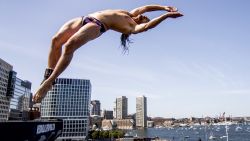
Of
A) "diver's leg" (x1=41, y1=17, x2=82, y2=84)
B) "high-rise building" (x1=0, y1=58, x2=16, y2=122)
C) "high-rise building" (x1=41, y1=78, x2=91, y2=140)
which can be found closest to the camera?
"diver's leg" (x1=41, y1=17, x2=82, y2=84)

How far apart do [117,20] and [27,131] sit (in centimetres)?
312

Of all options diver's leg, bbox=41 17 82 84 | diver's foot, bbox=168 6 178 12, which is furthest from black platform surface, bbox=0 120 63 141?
diver's foot, bbox=168 6 178 12

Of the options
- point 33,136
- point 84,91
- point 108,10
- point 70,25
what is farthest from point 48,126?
point 84,91

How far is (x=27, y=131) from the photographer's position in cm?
380

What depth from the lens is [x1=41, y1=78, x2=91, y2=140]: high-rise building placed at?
190125 millimetres

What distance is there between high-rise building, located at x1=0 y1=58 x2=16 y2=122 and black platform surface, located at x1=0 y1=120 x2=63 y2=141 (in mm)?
172747

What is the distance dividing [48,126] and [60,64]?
130cm

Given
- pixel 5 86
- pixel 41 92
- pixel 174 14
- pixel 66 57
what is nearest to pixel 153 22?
pixel 174 14

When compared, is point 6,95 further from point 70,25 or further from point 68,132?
point 70,25

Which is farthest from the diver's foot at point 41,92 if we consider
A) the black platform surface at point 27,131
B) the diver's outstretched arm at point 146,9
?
the diver's outstretched arm at point 146,9

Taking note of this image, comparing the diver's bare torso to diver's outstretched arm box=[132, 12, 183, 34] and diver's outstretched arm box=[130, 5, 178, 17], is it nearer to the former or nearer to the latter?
diver's outstretched arm box=[132, 12, 183, 34]

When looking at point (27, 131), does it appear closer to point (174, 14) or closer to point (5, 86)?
point (174, 14)

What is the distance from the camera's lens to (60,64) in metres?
5.55

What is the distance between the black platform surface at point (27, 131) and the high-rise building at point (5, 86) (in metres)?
173
